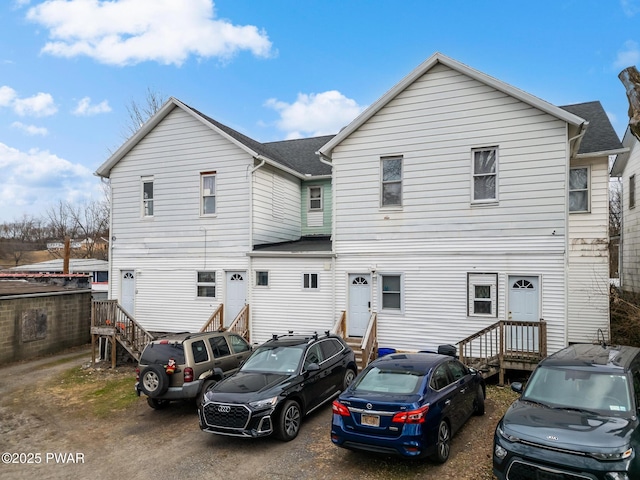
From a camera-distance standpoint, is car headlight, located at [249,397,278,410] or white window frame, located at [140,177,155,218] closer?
car headlight, located at [249,397,278,410]

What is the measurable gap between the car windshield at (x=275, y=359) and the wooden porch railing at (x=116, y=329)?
22.0ft

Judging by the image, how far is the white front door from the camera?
57.5 feet

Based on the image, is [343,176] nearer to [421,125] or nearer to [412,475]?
[421,125]

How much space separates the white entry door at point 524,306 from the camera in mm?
12031

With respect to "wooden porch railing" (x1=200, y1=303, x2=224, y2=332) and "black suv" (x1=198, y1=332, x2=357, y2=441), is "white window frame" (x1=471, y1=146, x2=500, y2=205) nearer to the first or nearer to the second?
"black suv" (x1=198, y1=332, x2=357, y2=441)

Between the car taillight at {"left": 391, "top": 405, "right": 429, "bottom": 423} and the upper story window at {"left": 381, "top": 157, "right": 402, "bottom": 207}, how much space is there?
8.12 metres

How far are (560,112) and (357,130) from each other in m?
5.76

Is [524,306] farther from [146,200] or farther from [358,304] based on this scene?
[146,200]

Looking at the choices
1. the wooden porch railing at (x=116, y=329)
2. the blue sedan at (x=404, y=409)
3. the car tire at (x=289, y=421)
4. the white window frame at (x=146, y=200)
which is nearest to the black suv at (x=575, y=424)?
the blue sedan at (x=404, y=409)

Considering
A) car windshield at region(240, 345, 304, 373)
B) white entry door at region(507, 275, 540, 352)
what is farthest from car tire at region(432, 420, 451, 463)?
white entry door at region(507, 275, 540, 352)

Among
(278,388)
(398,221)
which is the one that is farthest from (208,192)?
(278,388)

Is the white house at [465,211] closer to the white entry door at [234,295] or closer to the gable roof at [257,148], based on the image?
the gable roof at [257,148]

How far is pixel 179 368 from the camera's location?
9.75 metres

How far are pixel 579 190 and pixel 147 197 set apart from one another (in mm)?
15614
